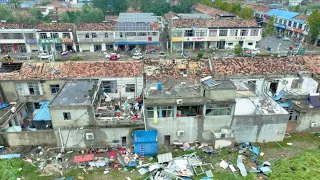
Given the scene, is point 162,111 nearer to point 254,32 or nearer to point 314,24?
point 254,32

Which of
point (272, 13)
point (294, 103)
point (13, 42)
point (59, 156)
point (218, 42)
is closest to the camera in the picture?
point (59, 156)

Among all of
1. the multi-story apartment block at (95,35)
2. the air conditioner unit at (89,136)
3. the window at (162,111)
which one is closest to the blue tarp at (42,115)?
the air conditioner unit at (89,136)

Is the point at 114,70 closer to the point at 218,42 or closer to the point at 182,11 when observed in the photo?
the point at 218,42

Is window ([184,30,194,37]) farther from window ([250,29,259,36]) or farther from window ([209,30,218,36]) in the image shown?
window ([250,29,259,36])

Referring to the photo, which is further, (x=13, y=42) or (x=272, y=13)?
(x=272, y=13)

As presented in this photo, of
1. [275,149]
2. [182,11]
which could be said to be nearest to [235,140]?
[275,149]

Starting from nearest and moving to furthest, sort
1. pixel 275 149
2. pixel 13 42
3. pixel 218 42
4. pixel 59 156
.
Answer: pixel 59 156 → pixel 275 149 → pixel 13 42 → pixel 218 42

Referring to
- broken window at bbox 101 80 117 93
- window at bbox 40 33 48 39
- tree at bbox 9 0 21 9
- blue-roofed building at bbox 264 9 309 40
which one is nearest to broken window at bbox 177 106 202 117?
broken window at bbox 101 80 117 93
